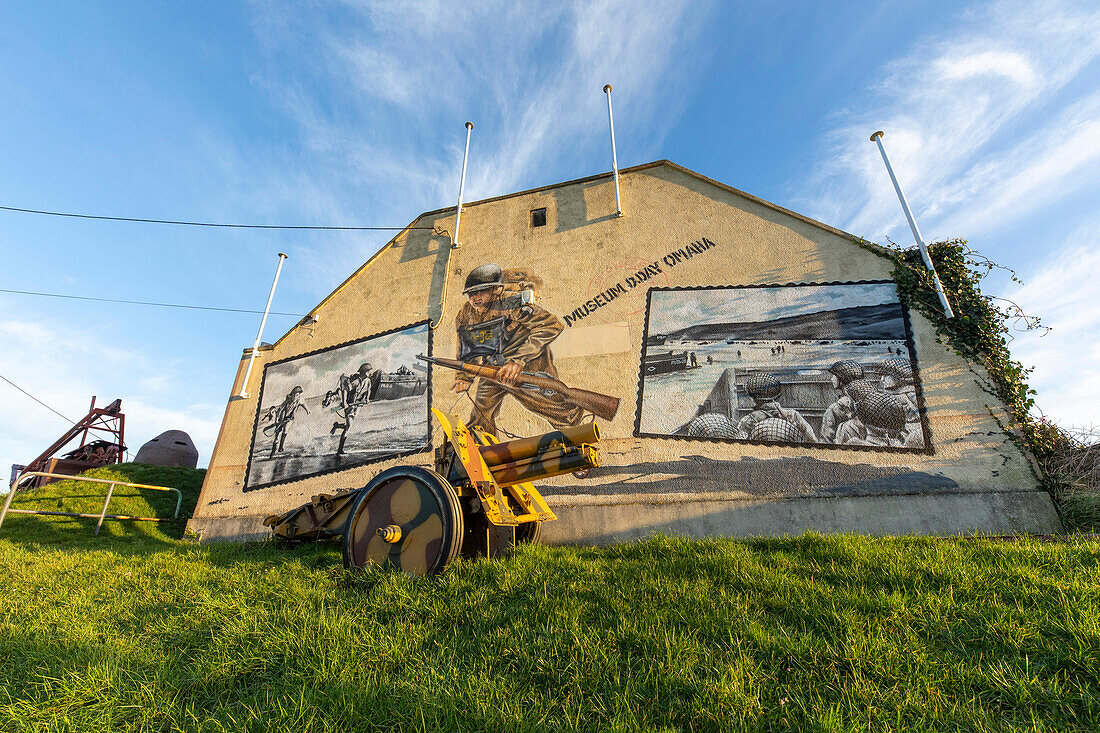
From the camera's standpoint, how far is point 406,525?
559cm

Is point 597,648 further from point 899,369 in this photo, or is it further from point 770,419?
point 899,369

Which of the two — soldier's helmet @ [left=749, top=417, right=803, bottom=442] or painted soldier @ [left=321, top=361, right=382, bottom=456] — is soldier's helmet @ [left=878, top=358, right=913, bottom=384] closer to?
soldier's helmet @ [left=749, top=417, right=803, bottom=442]

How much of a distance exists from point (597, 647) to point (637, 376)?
651 centimetres

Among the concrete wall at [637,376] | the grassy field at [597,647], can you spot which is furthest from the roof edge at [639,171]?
the grassy field at [597,647]

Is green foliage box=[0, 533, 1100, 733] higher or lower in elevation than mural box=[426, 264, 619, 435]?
lower

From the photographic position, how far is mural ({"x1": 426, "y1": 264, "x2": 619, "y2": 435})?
9852mm

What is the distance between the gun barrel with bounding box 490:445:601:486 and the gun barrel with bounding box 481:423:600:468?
2.2 inches

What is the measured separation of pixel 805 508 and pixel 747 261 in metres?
4.73

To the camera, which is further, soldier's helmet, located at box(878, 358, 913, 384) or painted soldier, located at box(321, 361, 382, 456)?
painted soldier, located at box(321, 361, 382, 456)

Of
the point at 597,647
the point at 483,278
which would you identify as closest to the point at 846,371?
the point at 597,647

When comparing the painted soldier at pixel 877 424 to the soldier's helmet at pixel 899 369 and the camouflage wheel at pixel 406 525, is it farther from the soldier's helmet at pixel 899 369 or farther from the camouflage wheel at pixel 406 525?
the camouflage wheel at pixel 406 525

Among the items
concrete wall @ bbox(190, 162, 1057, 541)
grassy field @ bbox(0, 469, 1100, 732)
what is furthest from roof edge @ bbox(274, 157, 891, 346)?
grassy field @ bbox(0, 469, 1100, 732)

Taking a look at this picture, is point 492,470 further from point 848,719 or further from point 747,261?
point 747,261

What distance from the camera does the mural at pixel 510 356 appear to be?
388 inches
